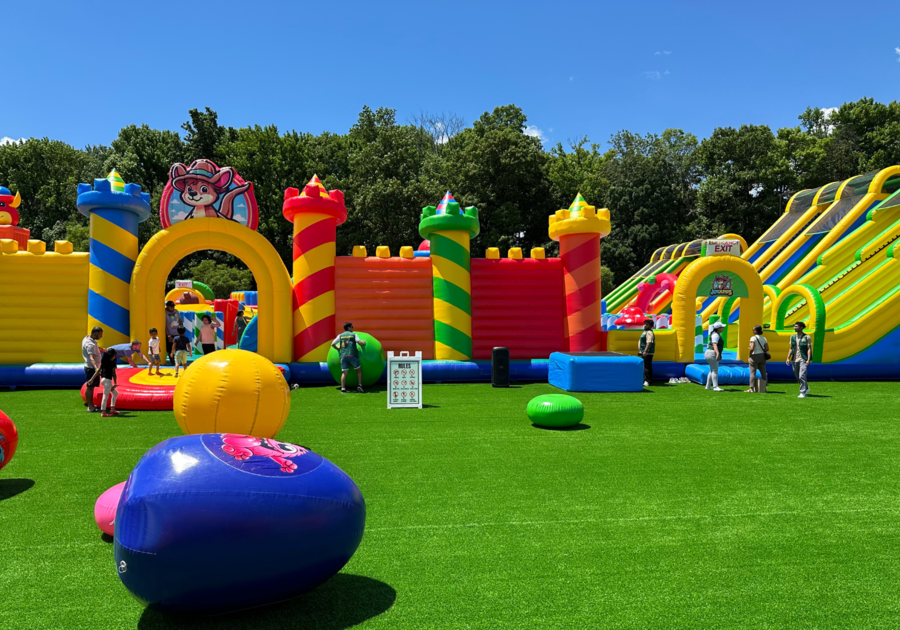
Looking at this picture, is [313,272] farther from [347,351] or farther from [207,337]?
[207,337]

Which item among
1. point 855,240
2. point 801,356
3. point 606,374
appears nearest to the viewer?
point 801,356

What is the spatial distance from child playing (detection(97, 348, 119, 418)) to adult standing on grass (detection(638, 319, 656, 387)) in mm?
9265

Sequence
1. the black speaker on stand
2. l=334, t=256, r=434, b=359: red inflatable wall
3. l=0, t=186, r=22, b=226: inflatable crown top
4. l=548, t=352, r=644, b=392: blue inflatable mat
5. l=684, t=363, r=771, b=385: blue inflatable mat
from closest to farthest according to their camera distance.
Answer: l=548, t=352, r=644, b=392: blue inflatable mat, the black speaker on stand, l=684, t=363, r=771, b=385: blue inflatable mat, l=334, t=256, r=434, b=359: red inflatable wall, l=0, t=186, r=22, b=226: inflatable crown top

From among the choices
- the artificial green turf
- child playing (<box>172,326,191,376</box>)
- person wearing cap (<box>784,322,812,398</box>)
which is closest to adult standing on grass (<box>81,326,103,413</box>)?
the artificial green turf

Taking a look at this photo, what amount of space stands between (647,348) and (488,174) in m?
21.3

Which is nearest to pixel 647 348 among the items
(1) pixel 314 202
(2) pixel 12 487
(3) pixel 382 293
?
(3) pixel 382 293

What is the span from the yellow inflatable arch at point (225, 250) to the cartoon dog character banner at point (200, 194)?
219 mm

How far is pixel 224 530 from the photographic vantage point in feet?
8.85

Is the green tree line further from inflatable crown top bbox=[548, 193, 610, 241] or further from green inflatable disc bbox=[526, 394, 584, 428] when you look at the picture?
green inflatable disc bbox=[526, 394, 584, 428]

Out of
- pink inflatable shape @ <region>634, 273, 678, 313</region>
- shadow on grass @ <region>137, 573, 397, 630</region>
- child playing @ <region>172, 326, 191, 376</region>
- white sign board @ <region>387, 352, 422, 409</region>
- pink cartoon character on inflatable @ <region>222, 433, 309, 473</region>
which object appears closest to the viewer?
shadow on grass @ <region>137, 573, 397, 630</region>

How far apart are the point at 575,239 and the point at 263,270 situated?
6763 mm

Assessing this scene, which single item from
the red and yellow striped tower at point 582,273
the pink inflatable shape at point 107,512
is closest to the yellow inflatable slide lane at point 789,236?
the red and yellow striped tower at point 582,273

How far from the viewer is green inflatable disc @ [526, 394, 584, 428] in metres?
7.51

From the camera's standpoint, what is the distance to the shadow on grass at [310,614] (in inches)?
114
